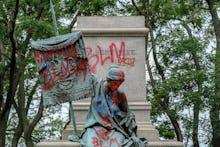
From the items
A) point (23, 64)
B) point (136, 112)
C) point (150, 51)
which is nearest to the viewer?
point (136, 112)

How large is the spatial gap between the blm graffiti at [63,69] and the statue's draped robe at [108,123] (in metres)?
0.23

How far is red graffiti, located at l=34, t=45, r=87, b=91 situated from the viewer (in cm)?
802

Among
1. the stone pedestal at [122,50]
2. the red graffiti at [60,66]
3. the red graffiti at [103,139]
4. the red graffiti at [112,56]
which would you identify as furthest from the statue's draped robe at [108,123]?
the red graffiti at [112,56]

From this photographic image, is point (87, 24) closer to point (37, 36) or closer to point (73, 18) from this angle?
point (37, 36)

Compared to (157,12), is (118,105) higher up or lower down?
lower down

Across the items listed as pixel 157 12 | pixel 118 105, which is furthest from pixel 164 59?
pixel 118 105

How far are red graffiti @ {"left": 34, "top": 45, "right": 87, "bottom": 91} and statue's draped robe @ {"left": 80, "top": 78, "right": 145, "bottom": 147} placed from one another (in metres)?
0.37

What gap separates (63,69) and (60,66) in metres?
0.07

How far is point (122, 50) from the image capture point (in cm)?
945

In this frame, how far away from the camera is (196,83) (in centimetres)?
1405

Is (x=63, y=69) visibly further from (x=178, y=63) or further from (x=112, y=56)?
(x=178, y=63)

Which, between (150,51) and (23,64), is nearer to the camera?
(23,64)

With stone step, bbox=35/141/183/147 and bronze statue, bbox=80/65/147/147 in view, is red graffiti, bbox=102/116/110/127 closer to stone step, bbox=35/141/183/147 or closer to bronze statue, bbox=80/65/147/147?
bronze statue, bbox=80/65/147/147

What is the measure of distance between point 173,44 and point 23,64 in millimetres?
4451
